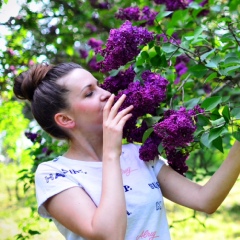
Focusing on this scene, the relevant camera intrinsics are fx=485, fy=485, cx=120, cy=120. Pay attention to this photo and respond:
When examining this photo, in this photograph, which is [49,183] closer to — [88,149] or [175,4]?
[88,149]

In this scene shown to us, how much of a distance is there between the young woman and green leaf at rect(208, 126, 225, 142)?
0.43 ft

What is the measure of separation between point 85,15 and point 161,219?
1899 mm

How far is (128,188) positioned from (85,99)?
0.28m

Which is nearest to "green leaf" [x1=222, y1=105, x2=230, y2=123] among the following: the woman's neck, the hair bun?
the woman's neck

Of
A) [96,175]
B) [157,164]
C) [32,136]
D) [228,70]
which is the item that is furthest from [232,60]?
[32,136]

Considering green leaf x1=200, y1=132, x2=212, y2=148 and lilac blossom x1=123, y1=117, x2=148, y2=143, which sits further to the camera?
lilac blossom x1=123, y1=117, x2=148, y2=143

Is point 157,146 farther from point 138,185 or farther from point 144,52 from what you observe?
point 144,52

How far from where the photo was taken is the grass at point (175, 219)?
12.5 ft

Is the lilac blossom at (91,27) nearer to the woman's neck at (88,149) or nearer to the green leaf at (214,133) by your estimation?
the woman's neck at (88,149)

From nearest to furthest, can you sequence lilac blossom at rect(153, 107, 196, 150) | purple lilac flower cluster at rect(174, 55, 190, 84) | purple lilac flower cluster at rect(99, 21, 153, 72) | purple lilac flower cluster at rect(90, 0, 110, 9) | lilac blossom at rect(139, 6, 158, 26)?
lilac blossom at rect(153, 107, 196, 150), purple lilac flower cluster at rect(99, 21, 153, 72), lilac blossom at rect(139, 6, 158, 26), purple lilac flower cluster at rect(174, 55, 190, 84), purple lilac flower cluster at rect(90, 0, 110, 9)

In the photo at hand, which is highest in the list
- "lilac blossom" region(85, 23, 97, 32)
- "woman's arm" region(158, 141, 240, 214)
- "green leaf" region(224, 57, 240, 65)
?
"green leaf" region(224, 57, 240, 65)

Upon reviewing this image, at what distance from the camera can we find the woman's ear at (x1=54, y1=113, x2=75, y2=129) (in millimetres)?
1440

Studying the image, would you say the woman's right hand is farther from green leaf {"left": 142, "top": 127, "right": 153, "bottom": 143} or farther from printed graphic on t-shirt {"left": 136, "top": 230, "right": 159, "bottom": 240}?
printed graphic on t-shirt {"left": 136, "top": 230, "right": 159, "bottom": 240}

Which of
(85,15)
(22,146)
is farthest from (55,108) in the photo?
(22,146)
